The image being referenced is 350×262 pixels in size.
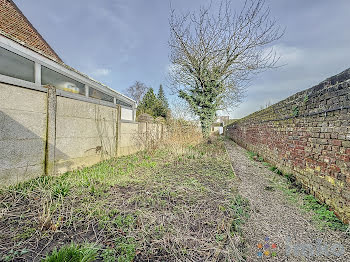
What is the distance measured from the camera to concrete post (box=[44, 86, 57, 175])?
10.7 ft

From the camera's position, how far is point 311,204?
2715 millimetres

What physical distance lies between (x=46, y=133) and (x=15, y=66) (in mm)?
1398

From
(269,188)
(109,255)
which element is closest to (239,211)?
(269,188)

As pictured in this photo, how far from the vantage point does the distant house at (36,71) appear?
2.88 metres

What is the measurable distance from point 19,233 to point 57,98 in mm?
2718

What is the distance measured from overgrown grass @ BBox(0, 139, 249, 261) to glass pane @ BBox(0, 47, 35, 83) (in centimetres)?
207

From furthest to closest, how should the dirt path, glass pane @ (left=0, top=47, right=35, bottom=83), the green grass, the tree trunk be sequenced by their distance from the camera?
the tree trunk
glass pane @ (left=0, top=47, right=35, bottom=83)
the dirt path
the green grass

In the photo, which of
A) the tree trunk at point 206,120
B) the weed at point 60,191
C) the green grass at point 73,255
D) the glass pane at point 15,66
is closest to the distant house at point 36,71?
the glass pane at point 15,66

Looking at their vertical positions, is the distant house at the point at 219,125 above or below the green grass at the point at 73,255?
above

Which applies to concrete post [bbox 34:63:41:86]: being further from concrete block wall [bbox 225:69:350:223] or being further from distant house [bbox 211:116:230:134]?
distant house [bbox 211:116:230:134]

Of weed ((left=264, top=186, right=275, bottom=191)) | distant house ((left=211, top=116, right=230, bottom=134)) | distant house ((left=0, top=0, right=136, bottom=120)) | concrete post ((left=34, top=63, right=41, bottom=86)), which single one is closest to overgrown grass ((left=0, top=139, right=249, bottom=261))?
weed ((left=264, top=186, right=275, bottom=191))

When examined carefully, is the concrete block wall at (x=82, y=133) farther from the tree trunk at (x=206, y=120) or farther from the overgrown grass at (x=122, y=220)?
the tree trunk at (x=206, y=120)

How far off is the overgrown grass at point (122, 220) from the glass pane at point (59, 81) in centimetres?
238

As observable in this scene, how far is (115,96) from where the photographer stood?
7297 mm
